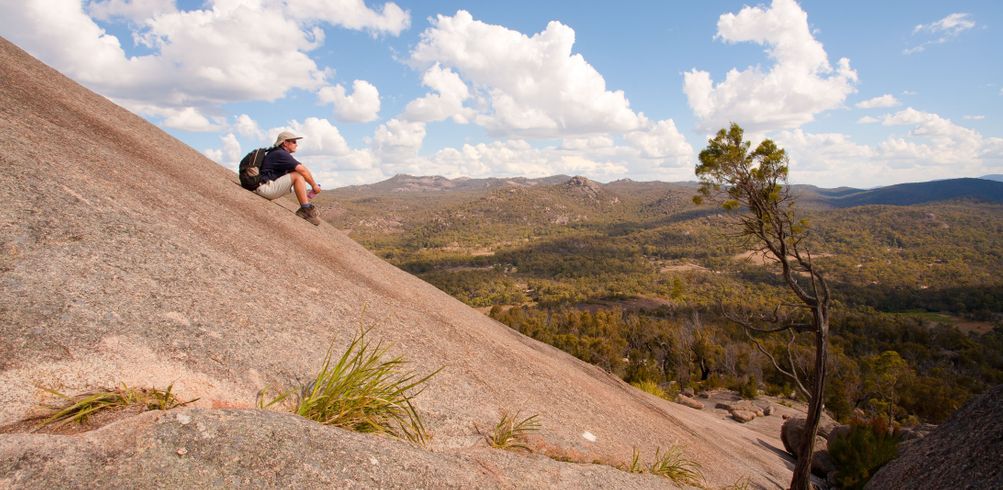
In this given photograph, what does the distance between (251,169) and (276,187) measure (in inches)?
19.6

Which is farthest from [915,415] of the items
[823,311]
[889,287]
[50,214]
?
[889,287]

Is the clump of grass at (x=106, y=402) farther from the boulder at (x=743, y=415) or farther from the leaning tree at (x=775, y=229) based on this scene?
the boulder at (x=743, y=415)

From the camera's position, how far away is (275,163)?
8312 mm

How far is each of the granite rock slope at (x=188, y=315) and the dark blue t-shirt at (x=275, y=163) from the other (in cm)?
55

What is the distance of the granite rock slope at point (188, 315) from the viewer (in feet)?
9.61

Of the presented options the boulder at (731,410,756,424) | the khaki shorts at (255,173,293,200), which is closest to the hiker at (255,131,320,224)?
the khaki shorts at (255,173,293,200)

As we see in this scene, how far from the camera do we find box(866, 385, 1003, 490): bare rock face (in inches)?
210

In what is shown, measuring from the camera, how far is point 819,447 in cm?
1508

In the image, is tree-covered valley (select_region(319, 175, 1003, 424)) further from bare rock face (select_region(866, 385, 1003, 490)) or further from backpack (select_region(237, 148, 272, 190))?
backpack (select_region(237, 148, 272, 190))

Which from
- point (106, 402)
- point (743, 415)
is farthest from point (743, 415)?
point (106, 402)

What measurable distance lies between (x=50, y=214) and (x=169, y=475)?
3123mm

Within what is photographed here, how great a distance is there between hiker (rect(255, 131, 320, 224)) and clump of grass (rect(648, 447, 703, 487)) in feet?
23.1

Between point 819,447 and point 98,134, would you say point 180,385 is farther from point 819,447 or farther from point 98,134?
point 819,447

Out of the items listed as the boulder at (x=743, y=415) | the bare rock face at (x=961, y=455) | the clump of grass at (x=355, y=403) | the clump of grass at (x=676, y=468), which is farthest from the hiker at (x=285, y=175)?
the boulder at (x=743, y=415)
